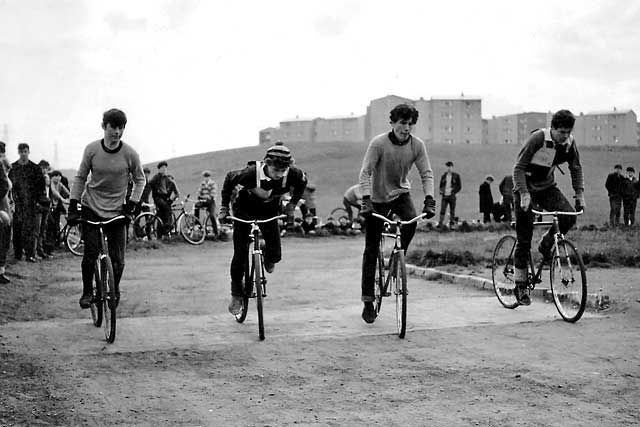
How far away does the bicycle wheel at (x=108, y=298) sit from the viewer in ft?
23.4

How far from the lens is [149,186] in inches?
821

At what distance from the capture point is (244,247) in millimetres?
8031

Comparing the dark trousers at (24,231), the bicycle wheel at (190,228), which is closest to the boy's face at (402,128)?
the dark trousers at (24,231)

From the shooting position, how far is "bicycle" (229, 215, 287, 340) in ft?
24.0

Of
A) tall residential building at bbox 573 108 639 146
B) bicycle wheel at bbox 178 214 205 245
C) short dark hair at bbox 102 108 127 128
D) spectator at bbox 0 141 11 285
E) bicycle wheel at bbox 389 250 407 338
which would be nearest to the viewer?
bicycle wheel at bbox 389 250 407 338

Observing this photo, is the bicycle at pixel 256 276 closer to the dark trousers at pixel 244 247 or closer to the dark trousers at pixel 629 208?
the dark trousers at pixel 244 247

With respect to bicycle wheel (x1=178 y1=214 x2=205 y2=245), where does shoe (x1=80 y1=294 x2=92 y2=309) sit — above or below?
below

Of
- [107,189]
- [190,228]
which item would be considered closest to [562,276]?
[107,189]

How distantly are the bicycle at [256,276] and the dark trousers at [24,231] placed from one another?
8.08 meters

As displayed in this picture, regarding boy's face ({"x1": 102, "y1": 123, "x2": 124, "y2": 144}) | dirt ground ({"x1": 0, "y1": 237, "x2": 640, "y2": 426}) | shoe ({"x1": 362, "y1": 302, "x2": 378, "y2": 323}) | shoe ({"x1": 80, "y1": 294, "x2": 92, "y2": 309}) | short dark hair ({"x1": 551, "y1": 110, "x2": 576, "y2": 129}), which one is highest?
short dark hair ({"x1": 551, "y1": 110, "x2": 576, "y2": 129})

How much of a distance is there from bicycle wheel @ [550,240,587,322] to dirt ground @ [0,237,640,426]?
22cm

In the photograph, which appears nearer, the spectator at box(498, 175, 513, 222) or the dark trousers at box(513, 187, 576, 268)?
the dark trousers at box(513, 187, 576, 268)

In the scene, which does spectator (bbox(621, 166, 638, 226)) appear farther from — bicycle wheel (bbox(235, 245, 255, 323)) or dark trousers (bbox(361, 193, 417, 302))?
bicycle wheel (bbox(235, 245, 255, 323))

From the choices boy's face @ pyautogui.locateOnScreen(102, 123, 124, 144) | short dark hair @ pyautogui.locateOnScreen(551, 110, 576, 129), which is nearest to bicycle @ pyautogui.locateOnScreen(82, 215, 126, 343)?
boy's face @ pyautogui.locateOnScreen(102, 123, 124, 144)
